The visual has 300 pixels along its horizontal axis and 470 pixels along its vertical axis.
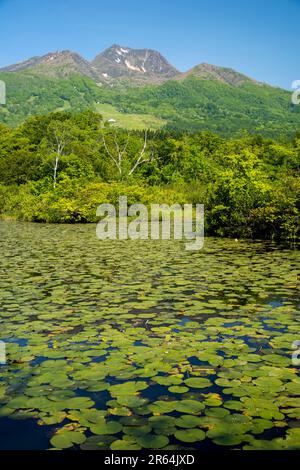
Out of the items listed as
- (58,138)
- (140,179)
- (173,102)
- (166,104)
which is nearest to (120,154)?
(140,179)

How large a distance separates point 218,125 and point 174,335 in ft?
332

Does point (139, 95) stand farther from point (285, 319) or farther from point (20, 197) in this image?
point (285, 319)

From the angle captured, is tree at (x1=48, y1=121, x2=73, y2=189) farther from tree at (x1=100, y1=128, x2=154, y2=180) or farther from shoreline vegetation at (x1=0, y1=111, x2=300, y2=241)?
tree at (x1=100, y1=128, x2=154, y2=180)

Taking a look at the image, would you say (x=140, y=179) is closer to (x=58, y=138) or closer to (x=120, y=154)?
(x=120, y=154)

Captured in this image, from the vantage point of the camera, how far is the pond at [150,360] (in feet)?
9.64

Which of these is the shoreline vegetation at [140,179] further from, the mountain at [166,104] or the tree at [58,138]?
the mountain at [166,104]

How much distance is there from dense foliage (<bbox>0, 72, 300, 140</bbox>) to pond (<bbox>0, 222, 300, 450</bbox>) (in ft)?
293

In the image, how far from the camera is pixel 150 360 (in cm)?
417

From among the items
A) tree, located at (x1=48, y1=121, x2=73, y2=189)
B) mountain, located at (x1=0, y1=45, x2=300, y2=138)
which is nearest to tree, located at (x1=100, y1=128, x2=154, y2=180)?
tree, located at (x1=48, y1=121, x2=73, y2=189)

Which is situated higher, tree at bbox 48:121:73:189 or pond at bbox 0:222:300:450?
tree at bbox 48:121:73:189

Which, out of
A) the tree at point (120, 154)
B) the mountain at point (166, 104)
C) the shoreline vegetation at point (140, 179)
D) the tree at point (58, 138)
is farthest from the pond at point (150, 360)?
the mountain at point (166, 104)

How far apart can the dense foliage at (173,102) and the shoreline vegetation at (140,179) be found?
53064 mm

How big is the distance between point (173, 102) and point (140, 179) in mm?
118930

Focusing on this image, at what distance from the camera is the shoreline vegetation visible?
14.4 metres
